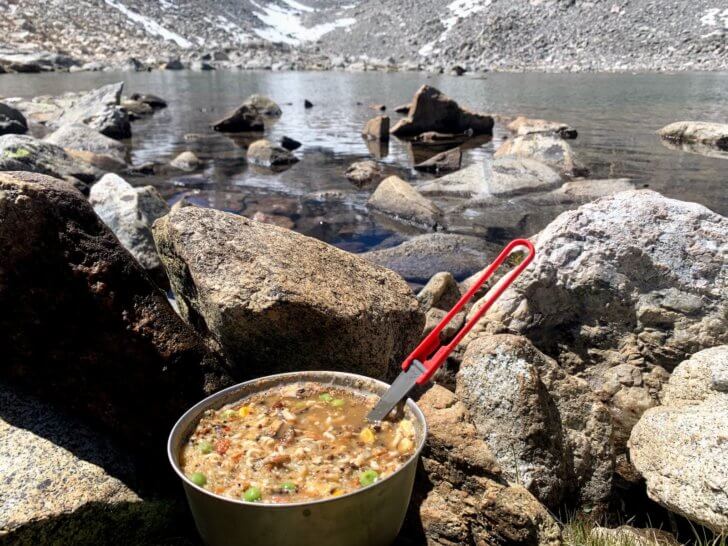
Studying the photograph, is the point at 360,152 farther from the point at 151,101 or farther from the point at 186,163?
the point at 151,101

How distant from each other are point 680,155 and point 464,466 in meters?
18.2

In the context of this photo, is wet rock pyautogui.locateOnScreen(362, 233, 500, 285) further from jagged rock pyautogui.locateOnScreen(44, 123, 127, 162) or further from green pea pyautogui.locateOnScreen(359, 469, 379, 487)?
jagged rock pyautogui.locateOnScreen(44, 123, 127, 162)

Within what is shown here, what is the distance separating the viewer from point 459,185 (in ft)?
45.7

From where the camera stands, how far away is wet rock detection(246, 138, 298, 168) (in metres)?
17.6

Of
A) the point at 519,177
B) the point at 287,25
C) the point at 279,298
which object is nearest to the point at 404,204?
the point at 519,177

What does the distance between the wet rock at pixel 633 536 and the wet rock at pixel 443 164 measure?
13879 mm

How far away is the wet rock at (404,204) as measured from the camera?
1175cm

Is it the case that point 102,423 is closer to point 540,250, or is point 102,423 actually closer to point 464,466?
point 464,466

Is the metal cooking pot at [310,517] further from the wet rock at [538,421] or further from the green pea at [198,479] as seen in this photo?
the wet rock at [538,421]

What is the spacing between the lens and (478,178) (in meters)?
14.1

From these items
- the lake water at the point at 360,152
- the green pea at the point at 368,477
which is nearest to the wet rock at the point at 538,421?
the green pea at the point at 368,477

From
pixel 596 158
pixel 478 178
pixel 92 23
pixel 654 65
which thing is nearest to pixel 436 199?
pixel 478 178

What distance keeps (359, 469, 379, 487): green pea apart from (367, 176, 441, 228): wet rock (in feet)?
29.8

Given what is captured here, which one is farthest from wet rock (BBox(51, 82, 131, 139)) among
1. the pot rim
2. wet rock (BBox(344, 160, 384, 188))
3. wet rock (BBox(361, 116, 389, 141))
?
the pot rim
